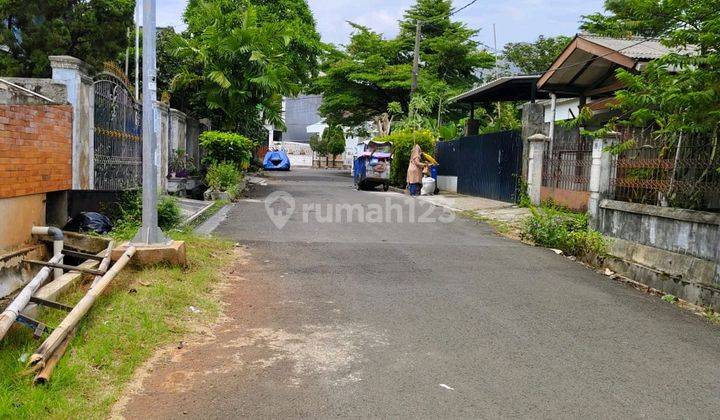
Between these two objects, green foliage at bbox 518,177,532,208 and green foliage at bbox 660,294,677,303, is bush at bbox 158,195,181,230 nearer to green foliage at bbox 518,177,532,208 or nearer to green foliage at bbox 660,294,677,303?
green foliage at bbox 660,294,677,303

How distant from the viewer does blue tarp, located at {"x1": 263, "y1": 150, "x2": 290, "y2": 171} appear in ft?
130

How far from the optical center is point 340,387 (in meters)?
4.02

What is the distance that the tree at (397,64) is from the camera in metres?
32.4

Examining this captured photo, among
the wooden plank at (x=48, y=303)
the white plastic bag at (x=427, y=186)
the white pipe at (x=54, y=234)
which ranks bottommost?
the wooden plank at (x=48, y=303)

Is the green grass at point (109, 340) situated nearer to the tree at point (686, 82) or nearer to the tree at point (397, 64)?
the tree at point (686, 82)

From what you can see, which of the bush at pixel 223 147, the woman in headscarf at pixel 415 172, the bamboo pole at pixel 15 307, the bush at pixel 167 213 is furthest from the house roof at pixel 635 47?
the bamboo pole at pixel 15 307

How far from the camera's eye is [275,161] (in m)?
40.0

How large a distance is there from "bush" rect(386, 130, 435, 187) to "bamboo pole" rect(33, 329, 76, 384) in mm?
→ 17853

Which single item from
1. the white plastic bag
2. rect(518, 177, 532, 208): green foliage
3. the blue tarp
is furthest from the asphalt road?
the blue tarp

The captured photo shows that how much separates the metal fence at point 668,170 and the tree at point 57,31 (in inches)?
756

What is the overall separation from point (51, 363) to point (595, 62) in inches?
545

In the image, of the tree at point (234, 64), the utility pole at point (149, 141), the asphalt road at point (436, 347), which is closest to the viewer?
the asphalt road at point (436, 347)

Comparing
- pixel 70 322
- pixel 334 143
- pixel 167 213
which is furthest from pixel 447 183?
pixel 334 143

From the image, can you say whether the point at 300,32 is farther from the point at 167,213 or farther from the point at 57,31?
the point at 167,213
